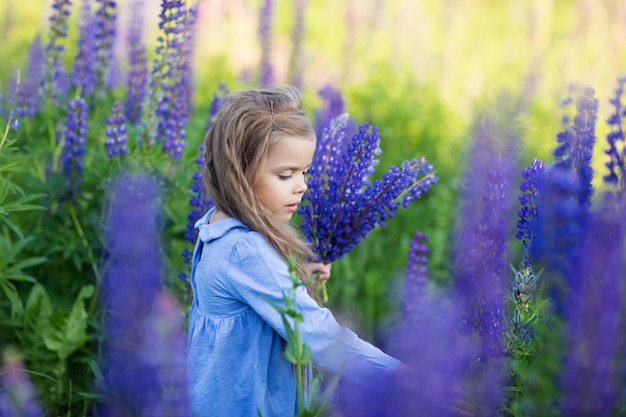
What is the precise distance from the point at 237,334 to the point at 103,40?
2180mm

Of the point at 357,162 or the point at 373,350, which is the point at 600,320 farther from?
the point at 357,162

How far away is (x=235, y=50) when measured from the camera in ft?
25.1

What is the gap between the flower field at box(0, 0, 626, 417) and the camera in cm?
159

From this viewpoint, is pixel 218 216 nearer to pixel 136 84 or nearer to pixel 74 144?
pixel 74 144

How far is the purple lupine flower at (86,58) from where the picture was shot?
4.00 metres

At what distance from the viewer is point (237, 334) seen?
246 cm

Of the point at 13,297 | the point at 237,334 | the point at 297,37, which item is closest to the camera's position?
the point at 237,334

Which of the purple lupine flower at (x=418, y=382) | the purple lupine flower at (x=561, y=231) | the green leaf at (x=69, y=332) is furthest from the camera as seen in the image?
the green leaf at (x=69, y=332)

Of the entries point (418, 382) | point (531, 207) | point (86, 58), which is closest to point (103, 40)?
point (86, 58)

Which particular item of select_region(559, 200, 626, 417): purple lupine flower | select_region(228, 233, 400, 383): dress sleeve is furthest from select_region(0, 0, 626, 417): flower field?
select_region(228, 233, 400, 383): dress sleeve

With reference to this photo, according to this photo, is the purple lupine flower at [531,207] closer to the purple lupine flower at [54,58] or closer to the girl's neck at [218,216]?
the girl's neck at [218,216]

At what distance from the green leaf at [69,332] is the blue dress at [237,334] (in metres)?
0.86

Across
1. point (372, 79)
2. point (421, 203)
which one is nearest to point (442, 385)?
point (421, 203)

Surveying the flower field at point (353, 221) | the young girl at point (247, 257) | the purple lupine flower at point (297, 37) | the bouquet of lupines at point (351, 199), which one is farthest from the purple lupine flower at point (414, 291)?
the purple lupine flower at point (297, 37)
